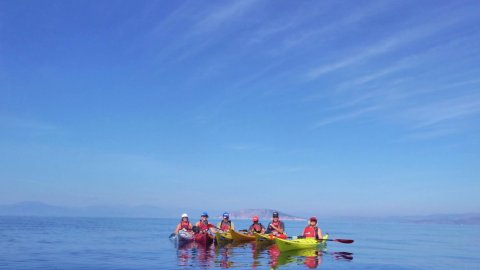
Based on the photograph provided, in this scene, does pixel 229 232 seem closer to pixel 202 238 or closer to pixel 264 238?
pixel 202 238

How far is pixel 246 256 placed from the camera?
31.6 m

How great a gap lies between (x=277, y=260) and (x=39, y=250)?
18.7 m

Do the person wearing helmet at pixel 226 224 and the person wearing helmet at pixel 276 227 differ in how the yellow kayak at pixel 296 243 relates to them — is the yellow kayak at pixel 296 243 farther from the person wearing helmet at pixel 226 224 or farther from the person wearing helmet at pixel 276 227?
the person wearing helmet at pixel 226 224

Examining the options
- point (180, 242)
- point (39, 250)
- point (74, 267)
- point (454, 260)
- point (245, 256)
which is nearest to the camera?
point (74, 267)

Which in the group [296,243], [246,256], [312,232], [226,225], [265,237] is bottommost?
[246,256]

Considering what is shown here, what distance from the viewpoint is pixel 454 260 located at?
37.1 metres

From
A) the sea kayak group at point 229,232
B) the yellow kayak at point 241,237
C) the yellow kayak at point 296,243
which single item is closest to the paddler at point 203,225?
the sea kayak group at point 229,232

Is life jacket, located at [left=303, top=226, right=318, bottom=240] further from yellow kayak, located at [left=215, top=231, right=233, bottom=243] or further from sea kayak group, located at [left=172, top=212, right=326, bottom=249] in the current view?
yellow kayak, located at [left=215, top=231, right=233, bottom=243]

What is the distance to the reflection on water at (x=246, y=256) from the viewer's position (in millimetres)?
27047

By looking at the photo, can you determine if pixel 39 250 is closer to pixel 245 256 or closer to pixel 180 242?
pixel 180 242

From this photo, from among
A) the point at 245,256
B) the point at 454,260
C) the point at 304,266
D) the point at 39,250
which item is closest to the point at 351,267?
the point at 304,266

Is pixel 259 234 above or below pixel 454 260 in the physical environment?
above

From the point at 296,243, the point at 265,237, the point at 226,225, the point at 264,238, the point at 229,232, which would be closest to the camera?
the point at 296,243

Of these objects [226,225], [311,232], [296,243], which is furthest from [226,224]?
[296,243]
